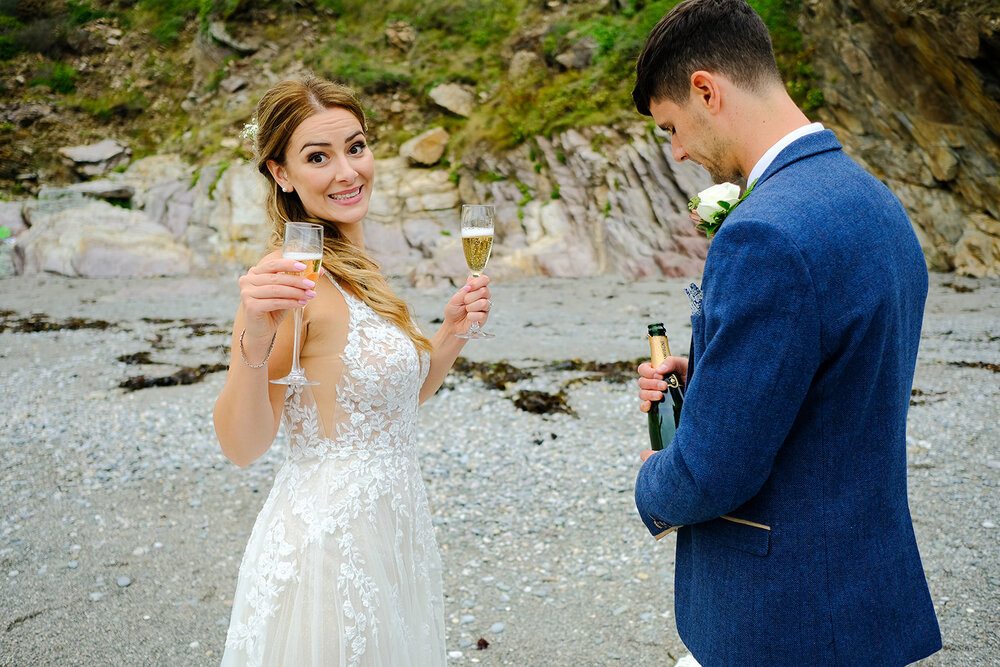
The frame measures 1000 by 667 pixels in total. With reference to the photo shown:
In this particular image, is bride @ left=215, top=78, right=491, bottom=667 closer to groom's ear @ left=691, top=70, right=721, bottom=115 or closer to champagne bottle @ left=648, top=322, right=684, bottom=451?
champagne bottle @ left=648, top=322, right=684, bottom=451

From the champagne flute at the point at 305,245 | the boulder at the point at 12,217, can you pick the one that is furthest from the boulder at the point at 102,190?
the champagne flute at the point at 305,245

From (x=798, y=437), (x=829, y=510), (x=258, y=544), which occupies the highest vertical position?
(x=798, y=437)

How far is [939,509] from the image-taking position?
638 cm

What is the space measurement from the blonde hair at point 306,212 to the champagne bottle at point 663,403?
1.00m

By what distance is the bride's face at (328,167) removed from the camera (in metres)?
2.98

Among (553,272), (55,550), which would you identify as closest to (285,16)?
(553,272)

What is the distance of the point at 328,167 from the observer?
3.01m

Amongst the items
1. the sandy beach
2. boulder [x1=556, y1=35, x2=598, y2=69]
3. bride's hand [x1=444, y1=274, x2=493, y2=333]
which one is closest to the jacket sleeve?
bride's hand [x1=444, y1=274, x2=493, y2=333]

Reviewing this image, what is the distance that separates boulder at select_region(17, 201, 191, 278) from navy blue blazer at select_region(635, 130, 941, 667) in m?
23.0

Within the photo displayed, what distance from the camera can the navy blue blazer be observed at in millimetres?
1740

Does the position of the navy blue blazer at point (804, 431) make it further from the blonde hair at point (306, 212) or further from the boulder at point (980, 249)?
the boulder at point (980, 249)

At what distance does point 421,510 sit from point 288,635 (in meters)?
0.73

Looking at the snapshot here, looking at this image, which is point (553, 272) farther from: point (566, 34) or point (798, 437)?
point (798, 437)

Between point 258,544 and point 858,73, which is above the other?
point 858,73
